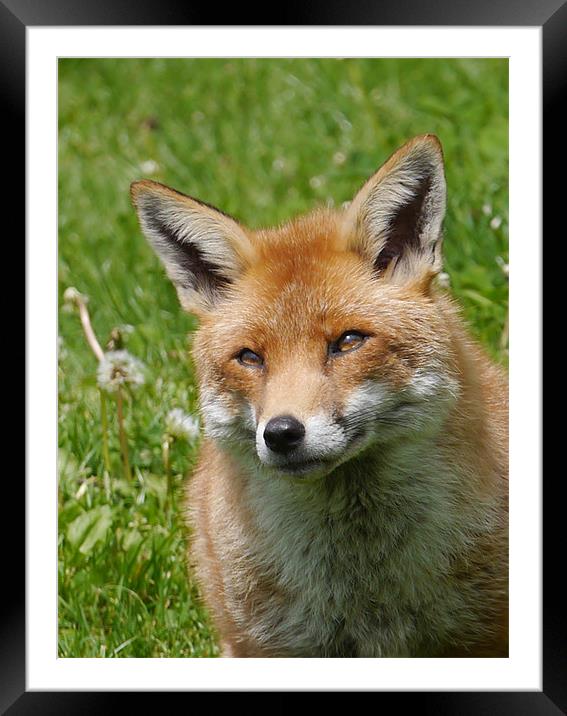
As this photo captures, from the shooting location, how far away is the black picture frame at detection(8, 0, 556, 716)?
14.3ft

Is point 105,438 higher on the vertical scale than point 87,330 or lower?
lower

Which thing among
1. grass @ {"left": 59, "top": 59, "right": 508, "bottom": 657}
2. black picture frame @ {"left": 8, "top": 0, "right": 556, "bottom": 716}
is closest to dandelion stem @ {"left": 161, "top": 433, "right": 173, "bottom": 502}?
grass @ {"left": 59, "top": 59, "right": 508, "bottom": 657}

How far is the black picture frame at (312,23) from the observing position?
436 centimetres

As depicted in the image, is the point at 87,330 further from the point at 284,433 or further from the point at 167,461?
the point at 284,433

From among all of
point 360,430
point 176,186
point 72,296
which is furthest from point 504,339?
point 176,186

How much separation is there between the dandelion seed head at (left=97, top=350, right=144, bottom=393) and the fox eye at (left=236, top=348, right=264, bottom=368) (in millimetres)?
1516

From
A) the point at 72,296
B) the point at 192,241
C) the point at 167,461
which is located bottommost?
the point at 167,461

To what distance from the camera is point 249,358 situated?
4473 mm

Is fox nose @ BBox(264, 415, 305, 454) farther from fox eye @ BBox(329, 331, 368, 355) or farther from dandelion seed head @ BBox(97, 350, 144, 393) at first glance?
dandelion seed head @ BBox(97, 350, 144, 393)

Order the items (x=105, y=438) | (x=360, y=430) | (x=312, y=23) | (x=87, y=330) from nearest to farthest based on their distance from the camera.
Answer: (x=360, y=430) → (x=312, y=23) → (x=105, y=438) → (x=87, y=330)

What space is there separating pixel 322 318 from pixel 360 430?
1.50ft
